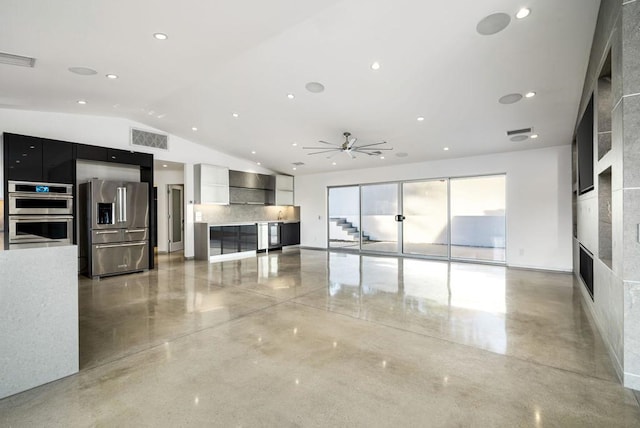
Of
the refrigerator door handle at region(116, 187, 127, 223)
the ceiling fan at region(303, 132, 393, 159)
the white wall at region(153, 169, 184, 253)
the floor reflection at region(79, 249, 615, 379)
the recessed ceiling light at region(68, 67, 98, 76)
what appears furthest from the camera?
the white wall at region(153, 169, 184, 253)

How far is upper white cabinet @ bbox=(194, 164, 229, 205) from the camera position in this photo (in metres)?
8.23

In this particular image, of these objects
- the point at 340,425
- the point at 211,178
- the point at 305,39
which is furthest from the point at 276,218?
the point at 340,425

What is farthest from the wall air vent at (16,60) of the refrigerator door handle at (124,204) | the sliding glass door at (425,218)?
the sliding glass door at (425,218)

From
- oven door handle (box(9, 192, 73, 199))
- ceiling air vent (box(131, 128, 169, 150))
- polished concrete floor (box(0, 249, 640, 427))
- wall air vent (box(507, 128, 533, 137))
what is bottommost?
polished concrete floor (box(0, 249, 640, 427))

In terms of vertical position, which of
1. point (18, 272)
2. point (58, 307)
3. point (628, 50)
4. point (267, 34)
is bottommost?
point (58, 307)

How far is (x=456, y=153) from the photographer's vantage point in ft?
23.9

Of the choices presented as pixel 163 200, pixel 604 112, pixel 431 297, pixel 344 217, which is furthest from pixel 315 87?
pixel 163 200

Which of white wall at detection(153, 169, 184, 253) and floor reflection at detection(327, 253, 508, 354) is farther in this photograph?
white wall at detection(153, 169, 184, 253)

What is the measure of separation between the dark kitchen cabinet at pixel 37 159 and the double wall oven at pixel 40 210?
0.45ft

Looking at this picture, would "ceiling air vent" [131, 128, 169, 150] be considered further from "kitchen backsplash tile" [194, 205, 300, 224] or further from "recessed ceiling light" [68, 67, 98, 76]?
"recessed ceiling light" [68, 67, 98, 76]

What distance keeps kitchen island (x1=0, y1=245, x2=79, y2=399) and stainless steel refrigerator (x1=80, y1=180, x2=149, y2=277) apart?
13.3 ft

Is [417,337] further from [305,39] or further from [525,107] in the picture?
[525,107]

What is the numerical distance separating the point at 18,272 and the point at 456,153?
24.9 ft

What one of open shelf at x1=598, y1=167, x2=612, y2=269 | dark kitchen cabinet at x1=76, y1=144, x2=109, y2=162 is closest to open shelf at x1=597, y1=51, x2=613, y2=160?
open shelf at x1=598, y1=167, x2=612, y2=269
